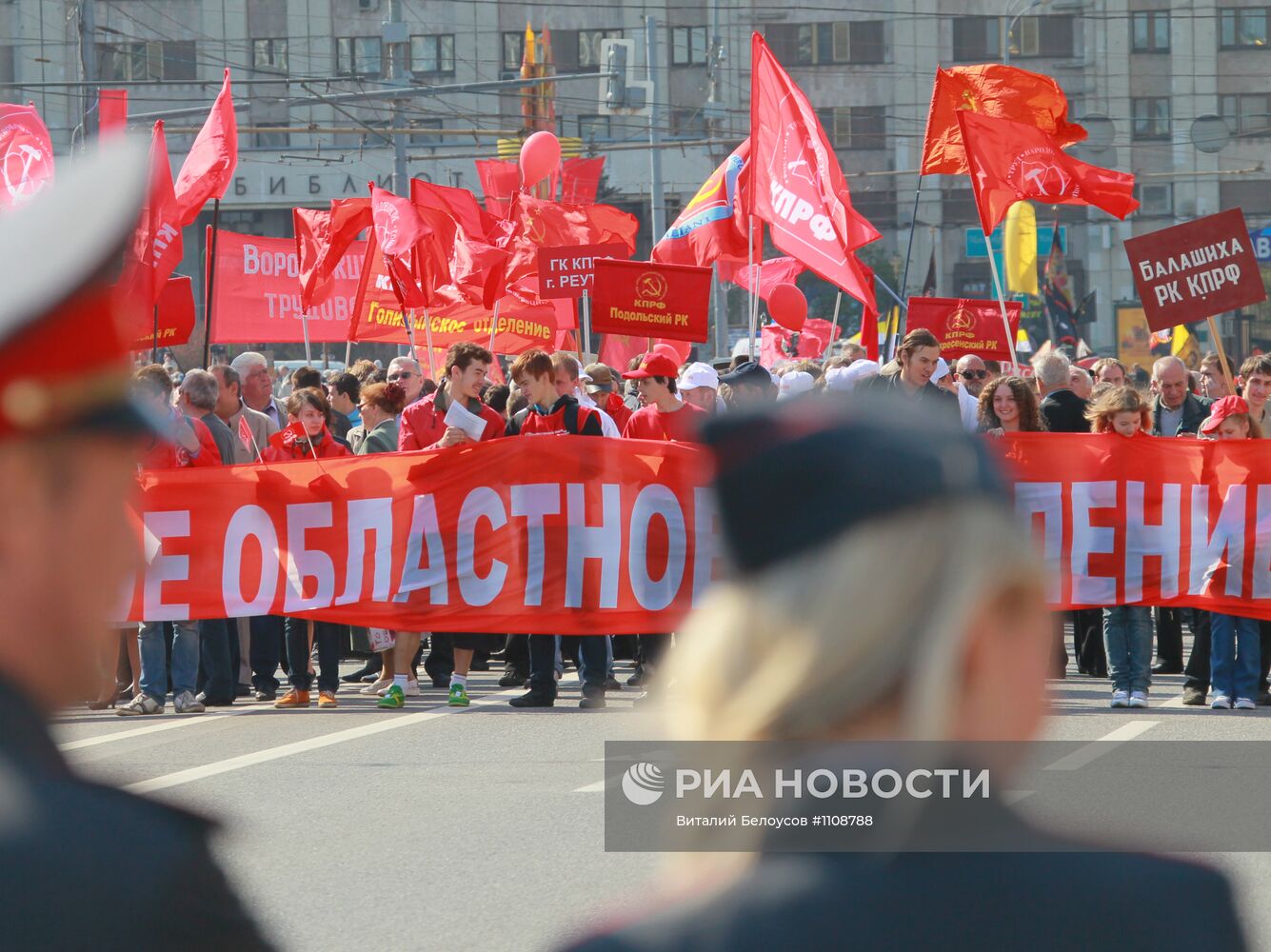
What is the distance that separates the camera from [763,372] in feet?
42.4

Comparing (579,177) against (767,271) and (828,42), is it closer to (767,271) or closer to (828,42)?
(767,271)

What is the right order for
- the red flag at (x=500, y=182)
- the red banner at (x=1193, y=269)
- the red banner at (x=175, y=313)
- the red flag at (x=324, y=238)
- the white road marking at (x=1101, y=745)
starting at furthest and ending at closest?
the red flag at (x=500, y=182) → the red flag at (x=324, y=238) → the red banner at (x=175, y=313) → the red banner at (x=1193, y=269) → the white road marking at (x=1101, y=745)

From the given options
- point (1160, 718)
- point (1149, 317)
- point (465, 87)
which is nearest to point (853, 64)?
point (465, 87)

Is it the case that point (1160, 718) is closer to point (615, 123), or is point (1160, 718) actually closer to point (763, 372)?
point (763, 372)

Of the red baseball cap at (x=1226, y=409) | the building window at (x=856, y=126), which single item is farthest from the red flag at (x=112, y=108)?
the building window at (x=856, y=126)

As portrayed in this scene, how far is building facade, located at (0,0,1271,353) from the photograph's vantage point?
62844mm

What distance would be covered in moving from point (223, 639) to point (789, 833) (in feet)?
33.8

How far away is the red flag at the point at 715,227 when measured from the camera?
61.1 ft

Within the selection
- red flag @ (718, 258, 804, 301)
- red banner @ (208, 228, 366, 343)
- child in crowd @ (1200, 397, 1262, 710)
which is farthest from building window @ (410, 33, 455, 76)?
child in crowd @ (1200, 397, 1262, 710)

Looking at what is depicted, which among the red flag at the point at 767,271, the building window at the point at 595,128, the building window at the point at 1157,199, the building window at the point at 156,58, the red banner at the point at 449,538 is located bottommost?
the red banner at the point at 449,538

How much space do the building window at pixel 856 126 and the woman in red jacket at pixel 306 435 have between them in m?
55.5

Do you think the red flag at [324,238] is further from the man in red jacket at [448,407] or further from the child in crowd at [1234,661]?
the child in crowd at [1234,661]

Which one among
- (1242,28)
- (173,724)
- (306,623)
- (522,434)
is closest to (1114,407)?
(522,434)

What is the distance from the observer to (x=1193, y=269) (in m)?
14.1
